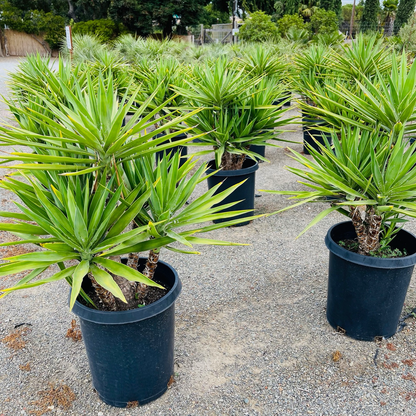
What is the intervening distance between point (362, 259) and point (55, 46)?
1074 inches

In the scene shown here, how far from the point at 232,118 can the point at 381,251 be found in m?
1.79

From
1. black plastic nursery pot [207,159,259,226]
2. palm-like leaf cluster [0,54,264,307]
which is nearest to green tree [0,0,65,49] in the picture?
black plastic nursery pot [207,159,259,226]

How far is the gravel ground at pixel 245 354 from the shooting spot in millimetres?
1958

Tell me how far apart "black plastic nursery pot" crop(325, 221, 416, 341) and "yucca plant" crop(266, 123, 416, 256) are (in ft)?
0.57

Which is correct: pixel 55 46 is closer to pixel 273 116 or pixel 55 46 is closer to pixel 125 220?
pixel 273 116

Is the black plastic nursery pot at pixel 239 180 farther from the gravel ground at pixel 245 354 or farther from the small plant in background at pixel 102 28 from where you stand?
the small plant in background at pixel 102 28

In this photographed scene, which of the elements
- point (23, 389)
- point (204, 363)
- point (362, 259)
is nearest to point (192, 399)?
point (204, 363)

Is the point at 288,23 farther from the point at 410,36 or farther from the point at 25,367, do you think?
the point at 25,367

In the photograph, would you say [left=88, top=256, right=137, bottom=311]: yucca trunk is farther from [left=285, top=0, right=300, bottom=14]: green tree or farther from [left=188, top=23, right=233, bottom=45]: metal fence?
[left=285, top=0, right=300, bottom=14]: green tree

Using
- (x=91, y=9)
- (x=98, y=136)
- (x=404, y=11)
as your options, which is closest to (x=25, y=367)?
(x=98, y=136)

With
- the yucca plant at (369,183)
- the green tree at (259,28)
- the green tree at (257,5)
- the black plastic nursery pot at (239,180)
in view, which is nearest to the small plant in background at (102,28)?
the green tree at (257,5)

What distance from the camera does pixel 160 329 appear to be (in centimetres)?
187

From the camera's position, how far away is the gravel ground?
1958 mm

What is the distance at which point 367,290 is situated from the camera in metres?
2.23
